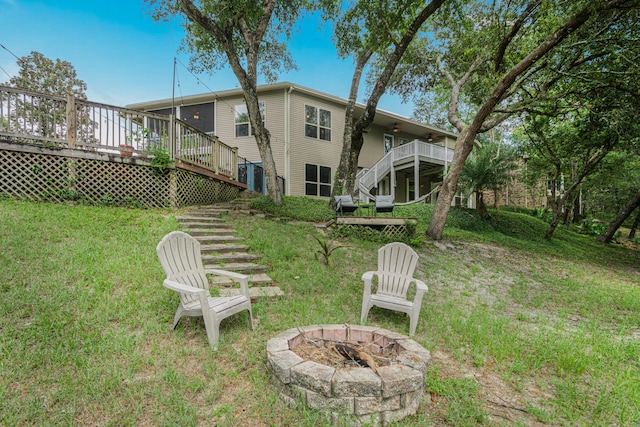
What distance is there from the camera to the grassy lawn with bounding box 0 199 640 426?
2057mm

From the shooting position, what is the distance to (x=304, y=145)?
44.5 feet

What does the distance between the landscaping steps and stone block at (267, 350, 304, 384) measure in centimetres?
180

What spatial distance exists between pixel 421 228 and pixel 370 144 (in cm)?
794

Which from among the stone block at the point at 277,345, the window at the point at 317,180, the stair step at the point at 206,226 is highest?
the window at the point at 317,180

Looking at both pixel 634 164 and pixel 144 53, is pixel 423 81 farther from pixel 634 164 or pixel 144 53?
pixel 144 53

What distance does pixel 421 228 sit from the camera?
31.7 ft

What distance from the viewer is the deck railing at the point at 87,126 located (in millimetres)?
5965

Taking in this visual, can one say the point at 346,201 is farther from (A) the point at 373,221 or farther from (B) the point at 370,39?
(B) the point at 370,39

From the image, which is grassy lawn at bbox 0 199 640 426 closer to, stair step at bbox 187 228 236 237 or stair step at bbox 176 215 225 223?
stair step at bbox 176 215 225 223

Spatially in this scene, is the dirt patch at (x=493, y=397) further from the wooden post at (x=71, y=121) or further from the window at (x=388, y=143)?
the window at (x=388, y=143)

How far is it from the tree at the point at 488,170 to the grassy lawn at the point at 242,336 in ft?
19.4

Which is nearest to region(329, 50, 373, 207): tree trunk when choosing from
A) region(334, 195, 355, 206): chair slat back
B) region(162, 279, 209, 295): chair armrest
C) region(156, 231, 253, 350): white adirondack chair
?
region(334, 195, 355, 206): chair slat back

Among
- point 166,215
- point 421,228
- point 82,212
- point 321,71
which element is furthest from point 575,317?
point 321,71

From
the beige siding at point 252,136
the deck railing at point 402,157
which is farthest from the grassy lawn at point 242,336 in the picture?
the deck railing at point 402,157
